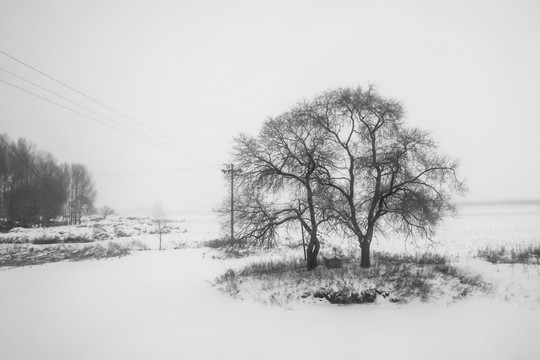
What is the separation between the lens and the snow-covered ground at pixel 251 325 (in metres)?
6.14

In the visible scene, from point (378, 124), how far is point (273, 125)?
5.49 metres

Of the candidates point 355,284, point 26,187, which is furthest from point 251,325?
point 26,187

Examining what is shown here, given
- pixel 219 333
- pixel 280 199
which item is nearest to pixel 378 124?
pixel 280 199

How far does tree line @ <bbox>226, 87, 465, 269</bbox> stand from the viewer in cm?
1200

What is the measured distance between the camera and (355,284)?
387 inches

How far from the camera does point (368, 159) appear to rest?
504 inches

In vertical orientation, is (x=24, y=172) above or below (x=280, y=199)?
above

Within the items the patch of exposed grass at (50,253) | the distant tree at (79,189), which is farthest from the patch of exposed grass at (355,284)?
the distant tree at (79,189)

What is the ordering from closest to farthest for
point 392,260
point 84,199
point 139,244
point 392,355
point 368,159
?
point 392,355 → point 368,159 → point 392,260 → point 139,244 → point 84,199

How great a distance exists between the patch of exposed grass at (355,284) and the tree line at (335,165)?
1.66m

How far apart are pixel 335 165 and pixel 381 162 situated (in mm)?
2242

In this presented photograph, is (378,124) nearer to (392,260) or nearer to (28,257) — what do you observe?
(392,260)

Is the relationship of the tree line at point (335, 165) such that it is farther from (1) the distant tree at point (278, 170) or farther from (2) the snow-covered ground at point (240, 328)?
(2) the snow-covered ground at point (240, 328)

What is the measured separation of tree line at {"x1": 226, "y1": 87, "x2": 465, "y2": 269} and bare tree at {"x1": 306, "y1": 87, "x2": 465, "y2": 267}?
47 mm
